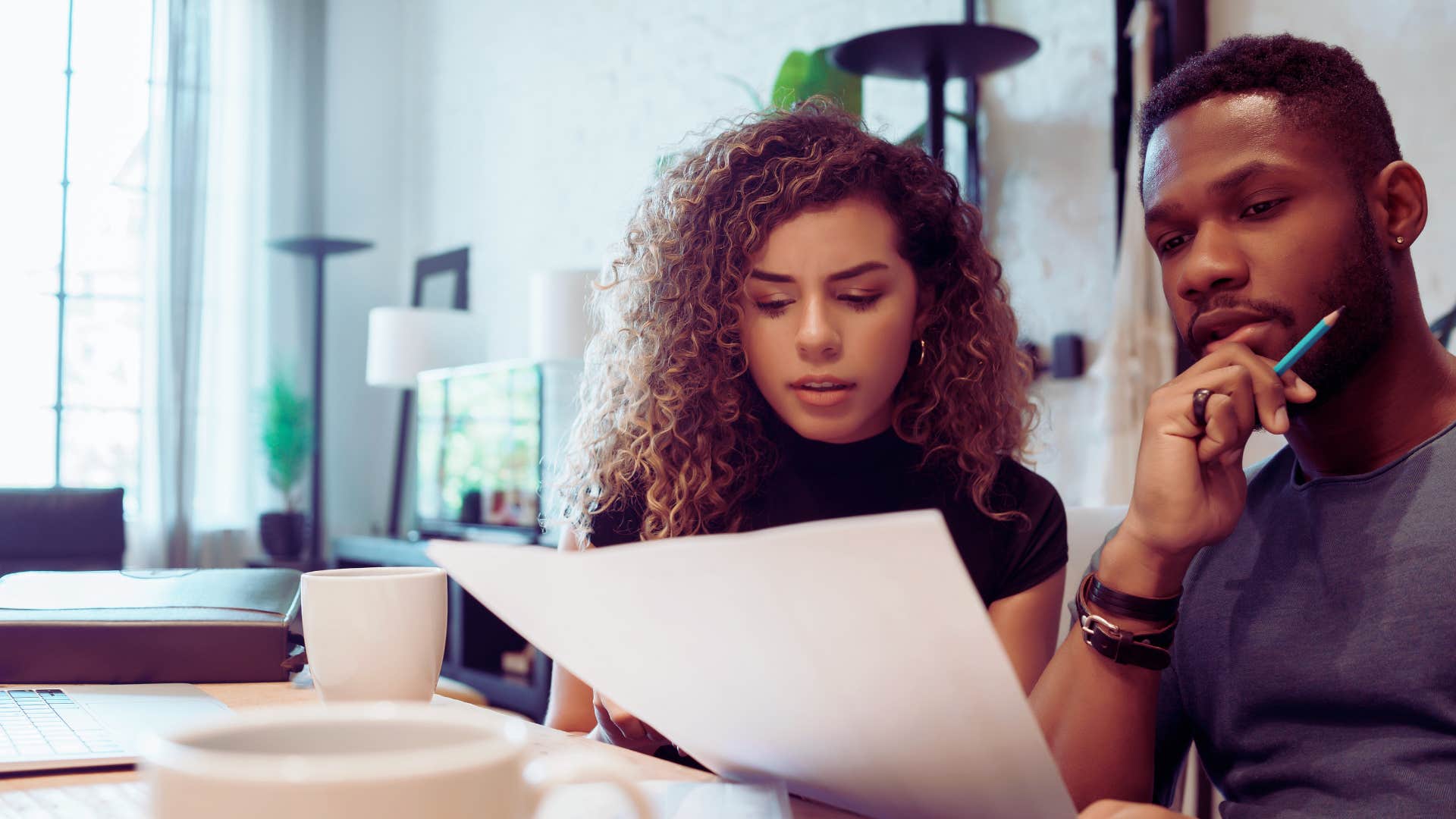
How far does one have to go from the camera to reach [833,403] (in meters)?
1.08

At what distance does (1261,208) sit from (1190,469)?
0.72 ft

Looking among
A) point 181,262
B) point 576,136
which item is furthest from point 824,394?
point 181,262

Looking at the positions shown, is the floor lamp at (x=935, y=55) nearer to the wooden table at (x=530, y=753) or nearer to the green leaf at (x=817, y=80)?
the green leaf at (x=817, y=80)

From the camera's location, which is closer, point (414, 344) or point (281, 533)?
point (414, 344)

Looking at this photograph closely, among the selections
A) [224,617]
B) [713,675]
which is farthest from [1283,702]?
[224,617]

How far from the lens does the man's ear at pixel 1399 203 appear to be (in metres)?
0.86

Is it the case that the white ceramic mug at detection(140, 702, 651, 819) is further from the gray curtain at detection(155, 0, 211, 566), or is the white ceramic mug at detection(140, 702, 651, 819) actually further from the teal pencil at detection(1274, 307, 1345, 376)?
the gray curtain at detection(155, 0, 211, 566)

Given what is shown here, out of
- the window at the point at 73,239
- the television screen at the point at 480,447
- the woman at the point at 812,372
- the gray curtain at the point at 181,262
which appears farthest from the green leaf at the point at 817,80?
the window at the point at 73,239

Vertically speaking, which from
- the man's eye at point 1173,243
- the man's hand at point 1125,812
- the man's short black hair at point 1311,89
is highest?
the man's short black hair at point 1311,89

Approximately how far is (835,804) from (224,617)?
0.57 metres

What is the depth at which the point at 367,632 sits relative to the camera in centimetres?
74

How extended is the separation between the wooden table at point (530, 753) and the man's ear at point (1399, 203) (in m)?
0.61

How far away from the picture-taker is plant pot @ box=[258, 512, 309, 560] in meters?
4.31

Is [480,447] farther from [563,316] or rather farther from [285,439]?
[285,439]
